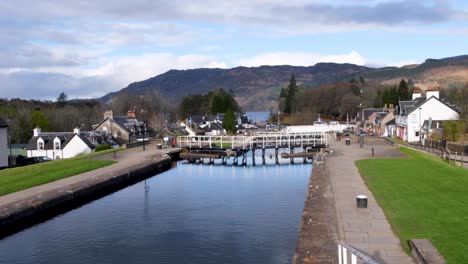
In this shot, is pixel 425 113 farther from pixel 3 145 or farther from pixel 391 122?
pixel 3 145

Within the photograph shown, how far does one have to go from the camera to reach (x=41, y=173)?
3934 centimetres

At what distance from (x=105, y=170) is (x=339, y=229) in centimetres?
2755

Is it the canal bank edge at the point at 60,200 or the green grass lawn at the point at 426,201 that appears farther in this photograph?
the canal bank edge at the point at 60,200

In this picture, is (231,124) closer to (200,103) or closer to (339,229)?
(200,103)

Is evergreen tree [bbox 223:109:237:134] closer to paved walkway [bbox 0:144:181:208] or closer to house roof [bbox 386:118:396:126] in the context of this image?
house roof [bbox 386:118:396:126]

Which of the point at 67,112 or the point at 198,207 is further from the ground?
the point at 67,112

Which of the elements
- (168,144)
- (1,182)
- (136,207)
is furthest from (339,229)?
(168,144)

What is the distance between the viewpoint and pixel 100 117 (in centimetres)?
11425

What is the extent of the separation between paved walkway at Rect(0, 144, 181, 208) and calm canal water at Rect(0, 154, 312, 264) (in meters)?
2.96

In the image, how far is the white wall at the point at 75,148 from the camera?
66.4 m

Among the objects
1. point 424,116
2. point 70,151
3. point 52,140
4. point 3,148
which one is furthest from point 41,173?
point 424,116

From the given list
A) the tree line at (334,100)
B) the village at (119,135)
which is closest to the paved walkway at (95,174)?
the village at (119,135)

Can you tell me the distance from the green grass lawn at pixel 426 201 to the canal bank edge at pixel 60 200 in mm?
17332

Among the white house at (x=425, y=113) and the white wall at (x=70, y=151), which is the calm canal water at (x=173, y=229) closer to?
the white wall at (x=70, y=151)
